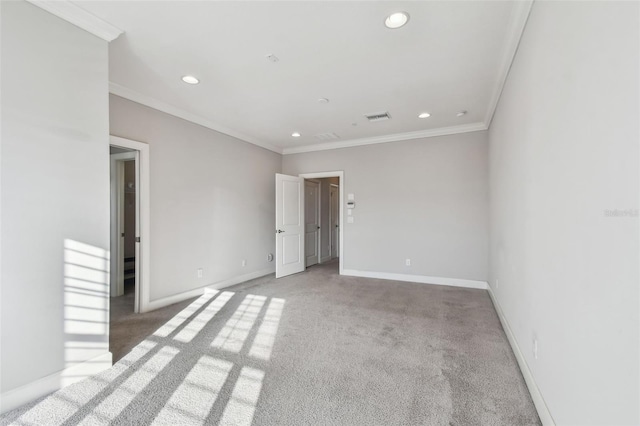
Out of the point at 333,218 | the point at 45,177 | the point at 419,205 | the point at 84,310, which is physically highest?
the point at 45,177

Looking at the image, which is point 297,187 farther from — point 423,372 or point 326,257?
point 423,372

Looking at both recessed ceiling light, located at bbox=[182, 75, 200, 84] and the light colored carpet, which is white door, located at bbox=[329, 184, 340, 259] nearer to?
the light colored carpet

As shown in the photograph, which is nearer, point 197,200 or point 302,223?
point 197,200

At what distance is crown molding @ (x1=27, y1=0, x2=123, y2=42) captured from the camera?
6.23 feet

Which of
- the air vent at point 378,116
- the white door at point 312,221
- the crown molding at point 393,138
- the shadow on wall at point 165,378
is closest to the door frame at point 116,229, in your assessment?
the shadow on wall at point 165,378

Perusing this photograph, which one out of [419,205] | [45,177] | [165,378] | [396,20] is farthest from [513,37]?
[165,378]

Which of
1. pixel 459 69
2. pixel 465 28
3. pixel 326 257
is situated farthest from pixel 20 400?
pixel 326 257

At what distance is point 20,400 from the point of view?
179 cm

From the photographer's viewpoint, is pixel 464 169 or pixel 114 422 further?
pixel 464 169

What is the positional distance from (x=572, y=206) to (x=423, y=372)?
62.8 inches

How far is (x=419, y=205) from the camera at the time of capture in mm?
4984

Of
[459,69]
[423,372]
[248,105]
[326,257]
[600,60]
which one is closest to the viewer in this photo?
[600,60]

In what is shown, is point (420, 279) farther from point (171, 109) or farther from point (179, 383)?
point (171, 109)

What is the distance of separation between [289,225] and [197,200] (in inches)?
74.5
